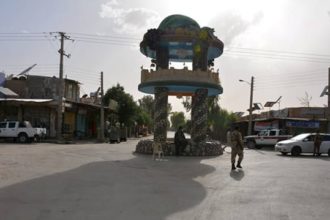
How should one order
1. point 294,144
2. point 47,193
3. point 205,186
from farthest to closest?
point 294,144, point 205,186, point 47,193

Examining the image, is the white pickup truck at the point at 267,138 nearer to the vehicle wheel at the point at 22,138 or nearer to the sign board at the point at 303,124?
the sign board at the point at 303,124

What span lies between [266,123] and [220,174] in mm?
38211

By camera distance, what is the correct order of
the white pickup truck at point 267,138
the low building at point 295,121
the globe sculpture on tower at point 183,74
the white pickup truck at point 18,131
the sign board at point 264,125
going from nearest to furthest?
the globe sculpture on tower at point 183,74 → the white pickup truck at point 18,131 → the white pickup truck at point 267,138 → the low building at point 295,121 → the sign board at point 264,125

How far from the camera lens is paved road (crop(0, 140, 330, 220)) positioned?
28.7 feet

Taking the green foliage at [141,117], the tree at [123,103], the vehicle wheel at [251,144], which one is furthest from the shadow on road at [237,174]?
the green foliage at [141,117]

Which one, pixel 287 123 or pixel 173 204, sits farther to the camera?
pixel 287 123

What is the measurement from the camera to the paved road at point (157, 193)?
8.76m

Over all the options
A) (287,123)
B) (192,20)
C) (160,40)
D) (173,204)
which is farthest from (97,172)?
(287,123)

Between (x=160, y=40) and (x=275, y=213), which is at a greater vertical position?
(x=160, y=40)

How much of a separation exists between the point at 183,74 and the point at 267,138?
15.8m

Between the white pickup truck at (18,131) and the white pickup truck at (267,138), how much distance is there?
18.1 meters

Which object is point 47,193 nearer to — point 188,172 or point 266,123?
point 188,172

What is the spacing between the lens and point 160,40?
27.0m

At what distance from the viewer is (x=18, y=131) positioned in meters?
38.2
